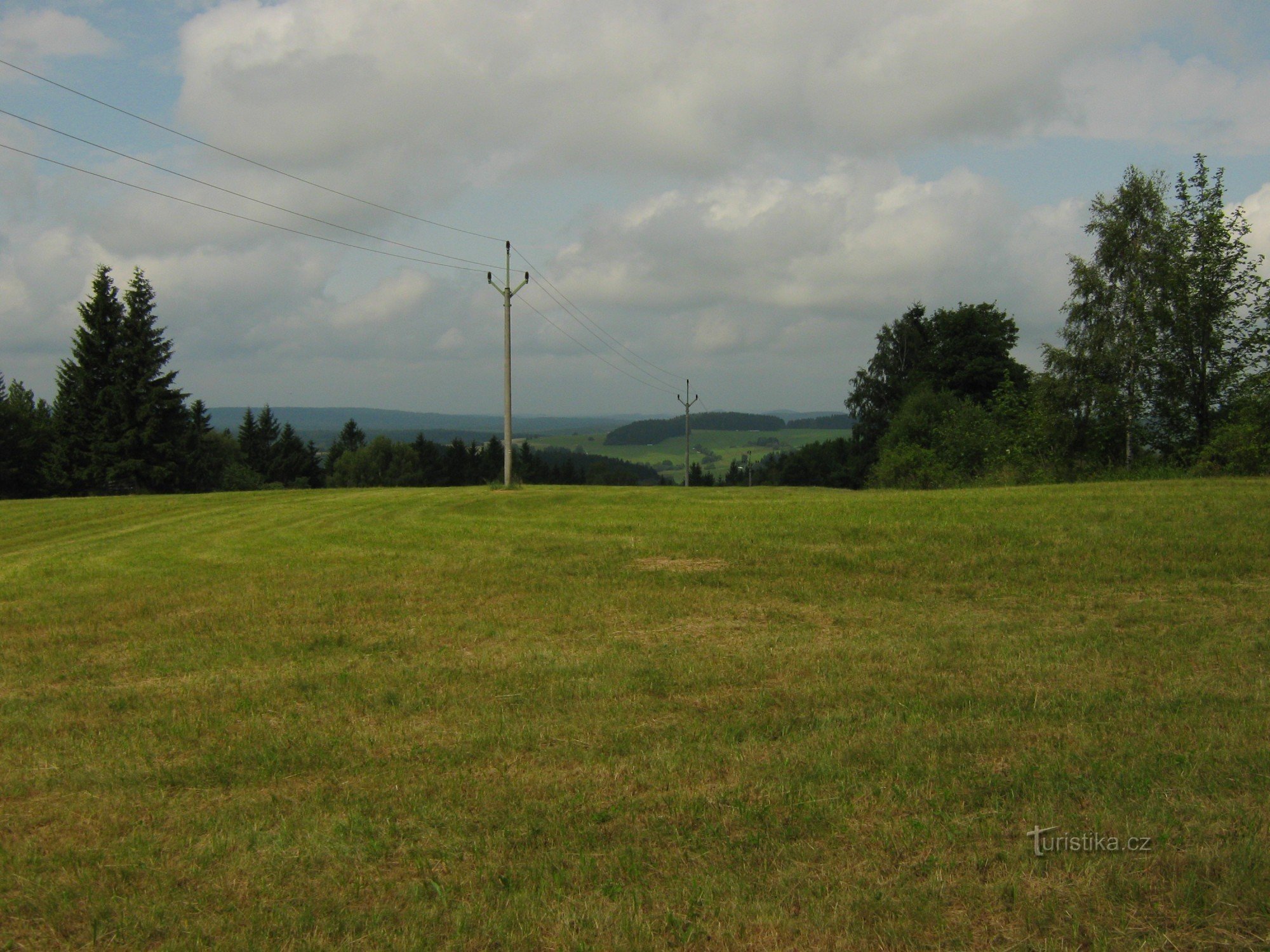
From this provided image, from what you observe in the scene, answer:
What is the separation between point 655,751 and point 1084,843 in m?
2.83

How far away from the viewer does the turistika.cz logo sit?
482 cm

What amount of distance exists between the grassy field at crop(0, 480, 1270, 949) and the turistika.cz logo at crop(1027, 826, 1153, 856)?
0.07 meters

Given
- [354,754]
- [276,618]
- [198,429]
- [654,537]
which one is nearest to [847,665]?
[354,754]

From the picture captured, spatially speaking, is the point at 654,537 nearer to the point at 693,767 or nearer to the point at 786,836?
the point at 693,767

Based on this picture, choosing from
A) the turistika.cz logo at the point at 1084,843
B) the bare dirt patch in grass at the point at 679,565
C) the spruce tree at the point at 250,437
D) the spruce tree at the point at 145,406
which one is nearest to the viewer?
the turistika.cz logo at the point at 1084,843

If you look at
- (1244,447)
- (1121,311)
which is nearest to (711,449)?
(1121,311)

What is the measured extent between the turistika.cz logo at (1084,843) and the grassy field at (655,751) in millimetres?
69

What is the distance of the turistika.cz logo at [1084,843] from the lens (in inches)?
190

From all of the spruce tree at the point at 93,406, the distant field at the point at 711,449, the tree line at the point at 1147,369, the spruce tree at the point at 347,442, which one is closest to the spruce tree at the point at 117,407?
the spruce tree at the point at 93,406

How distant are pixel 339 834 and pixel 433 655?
14.4 ft

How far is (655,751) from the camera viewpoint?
6.55 m

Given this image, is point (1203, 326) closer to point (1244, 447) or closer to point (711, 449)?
point (1244, 447)

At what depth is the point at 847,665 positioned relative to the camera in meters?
8.87

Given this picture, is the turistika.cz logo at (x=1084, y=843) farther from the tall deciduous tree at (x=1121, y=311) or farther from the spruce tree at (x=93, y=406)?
the spruce tree at (x=93, y=406)
